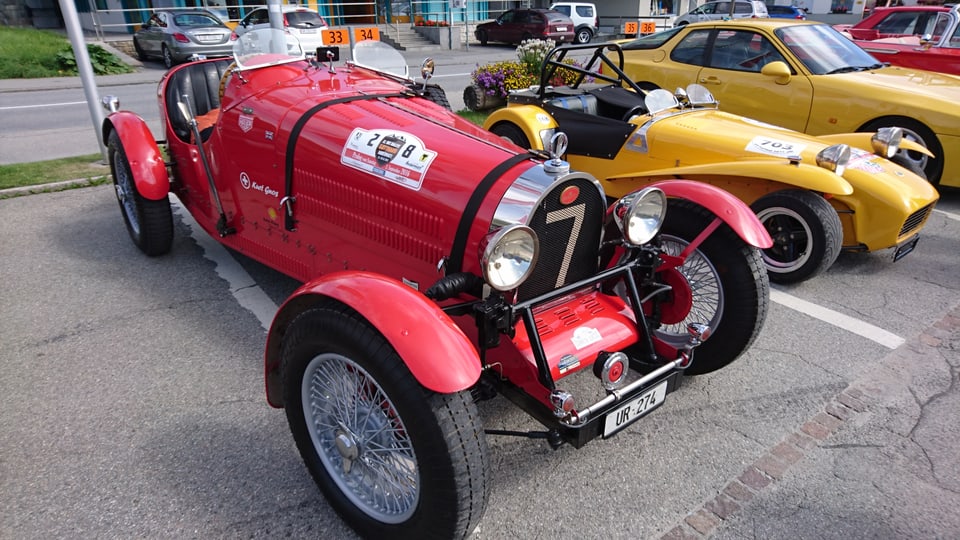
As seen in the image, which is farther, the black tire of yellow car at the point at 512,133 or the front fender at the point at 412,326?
the black tire of yellow car at the point at 512,133

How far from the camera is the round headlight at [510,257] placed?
7.17 feet

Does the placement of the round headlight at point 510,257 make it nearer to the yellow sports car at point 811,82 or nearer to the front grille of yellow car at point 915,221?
the front grille of yellow car at point 915,221

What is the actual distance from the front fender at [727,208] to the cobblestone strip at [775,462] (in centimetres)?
94

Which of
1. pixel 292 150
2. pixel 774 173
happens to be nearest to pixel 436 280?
pixel 292 150

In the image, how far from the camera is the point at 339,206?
3.26 metres

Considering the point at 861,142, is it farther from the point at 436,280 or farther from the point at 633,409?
the point at 436,280

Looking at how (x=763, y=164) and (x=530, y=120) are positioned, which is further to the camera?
(x=530, y=120)

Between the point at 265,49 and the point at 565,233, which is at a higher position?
the point at 265,49

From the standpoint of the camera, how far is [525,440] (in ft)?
9.37

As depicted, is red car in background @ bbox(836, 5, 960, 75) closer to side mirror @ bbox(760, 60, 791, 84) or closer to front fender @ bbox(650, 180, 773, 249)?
side mirror @ bbox(760, 60, 791, 84)

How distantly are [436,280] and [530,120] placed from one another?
10.8 ft

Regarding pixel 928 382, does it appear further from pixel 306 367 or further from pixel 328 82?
pixel 328 82

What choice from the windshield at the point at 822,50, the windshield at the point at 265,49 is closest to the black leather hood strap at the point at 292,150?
the windshield at the point at 265,49

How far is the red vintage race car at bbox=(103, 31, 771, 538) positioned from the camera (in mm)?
2031
